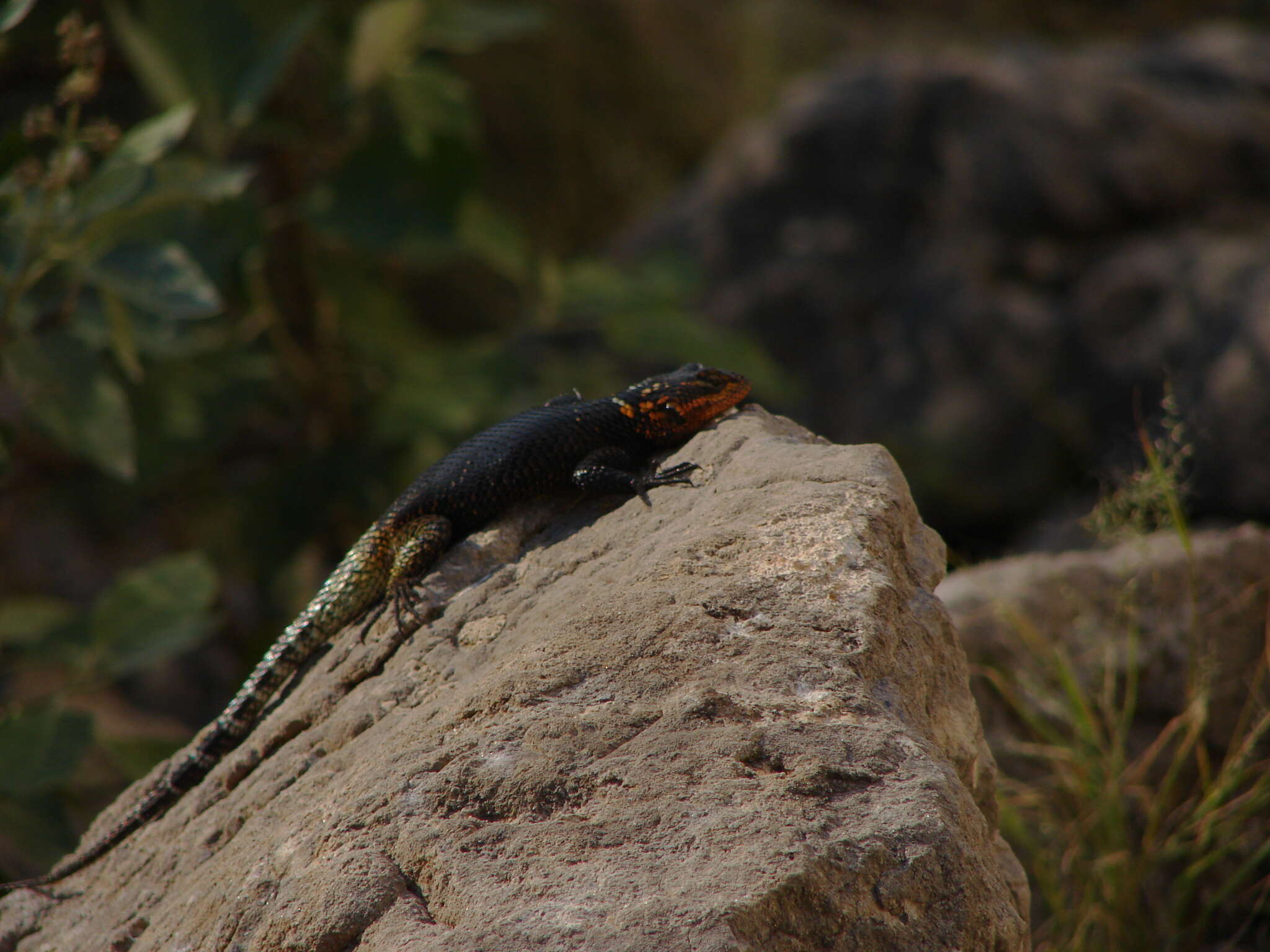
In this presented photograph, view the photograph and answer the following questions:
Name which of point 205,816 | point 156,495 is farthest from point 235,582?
point 205,816

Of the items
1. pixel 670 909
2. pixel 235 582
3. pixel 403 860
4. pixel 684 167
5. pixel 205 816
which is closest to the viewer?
pixel 670 909

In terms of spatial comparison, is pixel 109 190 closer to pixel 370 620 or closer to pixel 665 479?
pixel 370 620

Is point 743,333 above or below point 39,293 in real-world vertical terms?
below

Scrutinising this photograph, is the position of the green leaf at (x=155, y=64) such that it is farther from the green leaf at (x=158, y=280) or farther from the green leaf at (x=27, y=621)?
the green leaf at (x=27, y=621)

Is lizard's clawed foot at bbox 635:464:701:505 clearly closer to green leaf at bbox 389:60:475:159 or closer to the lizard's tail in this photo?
the lizard's tail

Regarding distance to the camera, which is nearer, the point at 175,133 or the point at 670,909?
the point at 670,909

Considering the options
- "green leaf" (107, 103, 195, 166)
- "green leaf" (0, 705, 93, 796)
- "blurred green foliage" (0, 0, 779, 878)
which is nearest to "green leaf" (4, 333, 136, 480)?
"blurred green foliage" (0, 0, 779, 878)

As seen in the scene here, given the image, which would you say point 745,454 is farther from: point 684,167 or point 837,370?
point 684,167

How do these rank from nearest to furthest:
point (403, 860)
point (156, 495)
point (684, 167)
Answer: point (403, 860) → point (156, 495) → point (684, 167)
